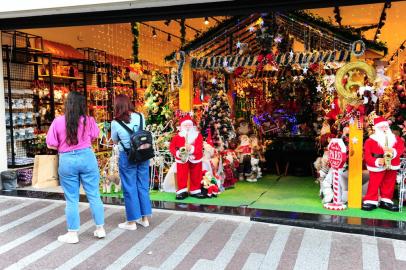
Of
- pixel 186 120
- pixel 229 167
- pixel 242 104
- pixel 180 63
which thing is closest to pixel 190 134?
pixel 186 120

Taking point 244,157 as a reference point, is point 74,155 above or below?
above

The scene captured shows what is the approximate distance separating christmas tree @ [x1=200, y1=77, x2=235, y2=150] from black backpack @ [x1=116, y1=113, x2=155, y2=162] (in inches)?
120

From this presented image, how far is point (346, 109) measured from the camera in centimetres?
567

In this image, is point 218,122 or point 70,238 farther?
point 218,122

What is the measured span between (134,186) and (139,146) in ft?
1.83

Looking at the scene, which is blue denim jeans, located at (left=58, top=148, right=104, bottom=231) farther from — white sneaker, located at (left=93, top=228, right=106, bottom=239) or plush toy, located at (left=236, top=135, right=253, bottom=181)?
plush toy, located at (left=236, top=135, right=253, bottom=181)

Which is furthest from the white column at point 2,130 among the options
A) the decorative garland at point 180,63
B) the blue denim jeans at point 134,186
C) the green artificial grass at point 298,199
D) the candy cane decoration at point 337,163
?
the candy cane decoration at point 337,163

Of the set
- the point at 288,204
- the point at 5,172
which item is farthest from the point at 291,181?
the point at 5,172

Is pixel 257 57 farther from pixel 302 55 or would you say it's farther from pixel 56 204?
pixel 56 204

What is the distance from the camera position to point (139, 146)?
476cm

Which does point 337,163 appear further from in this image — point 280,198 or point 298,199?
point 280,198

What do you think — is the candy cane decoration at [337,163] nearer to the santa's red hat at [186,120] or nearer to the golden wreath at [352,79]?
the golden wreath at [352,79]

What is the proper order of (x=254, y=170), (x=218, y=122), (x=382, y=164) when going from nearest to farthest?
(x=382, y=164), (x=218, y=122), (x=254, y=170)

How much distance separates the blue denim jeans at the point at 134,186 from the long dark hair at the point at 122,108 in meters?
0.44
